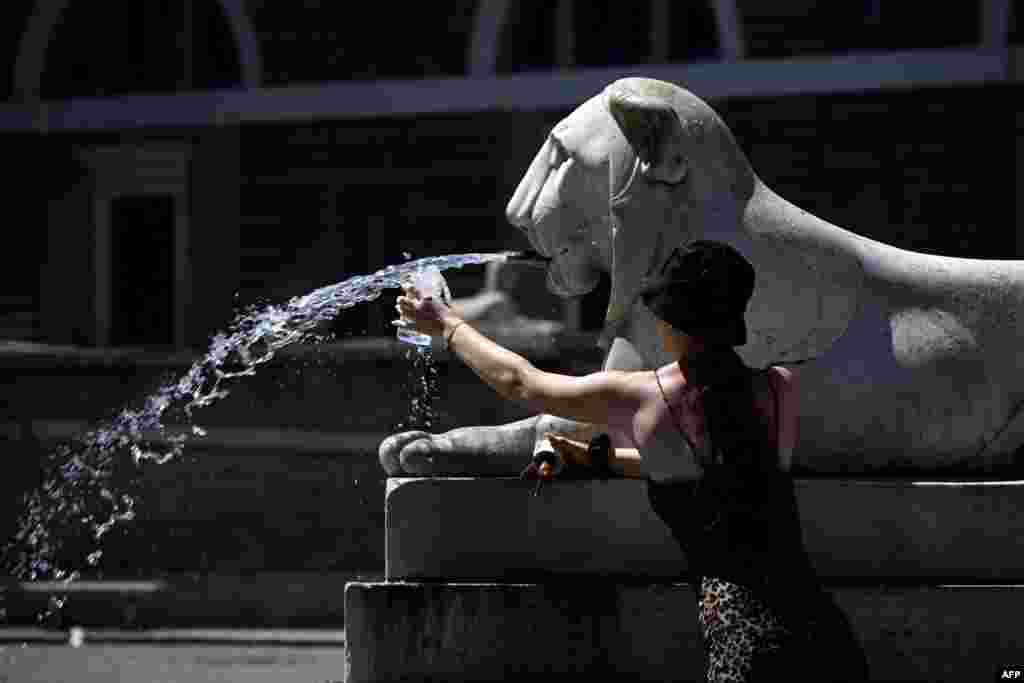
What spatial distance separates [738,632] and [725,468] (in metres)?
0.31

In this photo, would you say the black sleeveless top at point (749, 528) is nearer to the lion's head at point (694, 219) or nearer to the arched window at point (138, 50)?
the lion's head at point (694, 219)

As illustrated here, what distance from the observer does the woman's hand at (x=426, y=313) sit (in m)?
4.45

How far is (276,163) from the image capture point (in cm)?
2689

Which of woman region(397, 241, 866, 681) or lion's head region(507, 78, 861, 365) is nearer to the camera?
woman region(397, 241, 866, 681)

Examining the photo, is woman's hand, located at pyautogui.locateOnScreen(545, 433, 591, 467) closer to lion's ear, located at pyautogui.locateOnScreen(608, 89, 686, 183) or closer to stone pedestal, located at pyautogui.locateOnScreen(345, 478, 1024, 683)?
stone pedestal, located at pyautogui.locateOnScreen(345, 478, 1024, 683)

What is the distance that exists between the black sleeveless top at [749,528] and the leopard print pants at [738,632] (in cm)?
2

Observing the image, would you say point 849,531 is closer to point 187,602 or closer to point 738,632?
point 738,632

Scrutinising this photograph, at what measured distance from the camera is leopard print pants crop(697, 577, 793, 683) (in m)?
3.82

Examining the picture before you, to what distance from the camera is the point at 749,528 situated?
153 inches

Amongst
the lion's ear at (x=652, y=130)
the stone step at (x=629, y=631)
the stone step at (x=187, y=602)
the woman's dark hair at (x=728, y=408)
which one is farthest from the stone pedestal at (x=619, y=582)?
the stone step at (x=187, y=602)

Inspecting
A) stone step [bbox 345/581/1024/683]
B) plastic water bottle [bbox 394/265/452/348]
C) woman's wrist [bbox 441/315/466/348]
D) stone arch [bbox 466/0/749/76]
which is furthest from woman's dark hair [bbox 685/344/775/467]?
stone arch [bbox 466/0/749/76]

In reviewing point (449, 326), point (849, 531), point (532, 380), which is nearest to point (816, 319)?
point (849, 531)

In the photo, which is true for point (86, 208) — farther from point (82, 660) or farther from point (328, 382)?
point (82, 660)

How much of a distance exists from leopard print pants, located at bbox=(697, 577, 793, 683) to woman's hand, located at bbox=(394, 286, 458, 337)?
35.7 inches
